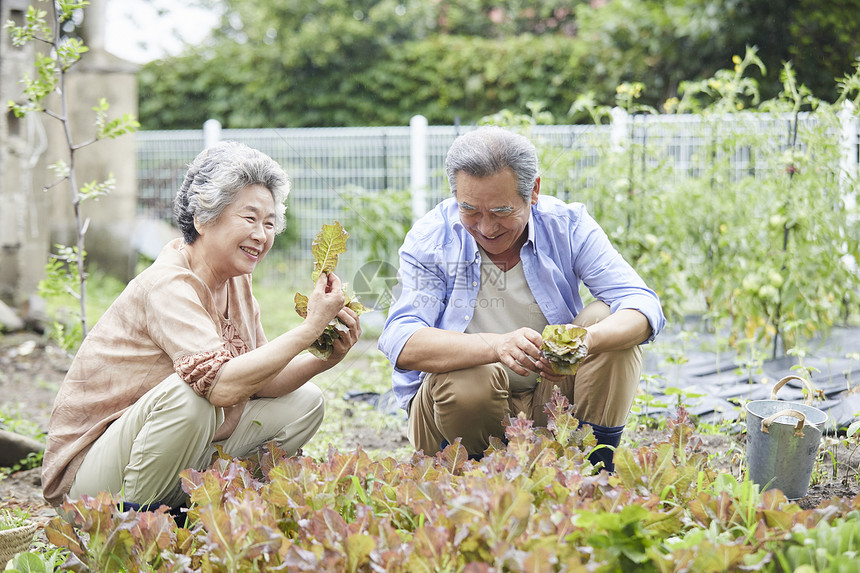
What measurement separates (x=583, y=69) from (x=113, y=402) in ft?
28.6

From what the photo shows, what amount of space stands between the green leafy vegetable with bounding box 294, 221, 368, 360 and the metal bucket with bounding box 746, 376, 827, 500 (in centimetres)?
123

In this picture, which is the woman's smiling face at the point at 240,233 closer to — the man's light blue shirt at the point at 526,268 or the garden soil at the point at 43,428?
the man's light blue shirt at the point at 526,268

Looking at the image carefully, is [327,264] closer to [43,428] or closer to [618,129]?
[43,428]

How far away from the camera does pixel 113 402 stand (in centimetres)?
225

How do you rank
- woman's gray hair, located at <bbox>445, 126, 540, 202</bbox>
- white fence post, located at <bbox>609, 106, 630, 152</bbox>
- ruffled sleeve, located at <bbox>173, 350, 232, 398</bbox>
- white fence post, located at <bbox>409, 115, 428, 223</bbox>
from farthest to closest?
1. white fence post, located at <bbox>409, 115, 428, 223</bbox>
2. white fence post, located at <bbox>609, 106, 630, 152</bbox>
3. woman's gray hair, located at <bbox>445, 126, 540, 202</bbox>
4. ruffled sleeve, located at <bbox>173, 350, 232, 398</bbox>

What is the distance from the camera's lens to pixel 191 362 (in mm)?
2047

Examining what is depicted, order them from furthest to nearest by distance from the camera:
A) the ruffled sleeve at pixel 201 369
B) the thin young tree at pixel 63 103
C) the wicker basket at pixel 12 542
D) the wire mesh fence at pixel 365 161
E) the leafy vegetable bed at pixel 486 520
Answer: the wire mesh fence at pixel 365 161
the thin young tree at pixel 63 103
the ruffled sleeve at pixel 201 369
the wicker basket at pixel 12 542
the leafy vegetable bed at pixel 486 520

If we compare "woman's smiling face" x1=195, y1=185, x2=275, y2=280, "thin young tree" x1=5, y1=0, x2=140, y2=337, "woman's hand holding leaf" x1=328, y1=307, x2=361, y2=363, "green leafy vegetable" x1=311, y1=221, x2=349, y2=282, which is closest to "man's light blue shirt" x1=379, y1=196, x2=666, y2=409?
"woman's hand holding leaf" x1=328, y1=307, x2=361, y2=363

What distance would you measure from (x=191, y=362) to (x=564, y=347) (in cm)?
103

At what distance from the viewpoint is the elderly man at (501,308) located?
7.60ft

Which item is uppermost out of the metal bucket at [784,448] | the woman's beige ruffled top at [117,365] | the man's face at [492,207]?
the man's face at [492,207]

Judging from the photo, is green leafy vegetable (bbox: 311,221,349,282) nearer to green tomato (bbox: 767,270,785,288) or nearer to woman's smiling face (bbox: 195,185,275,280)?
woman's smiling face (bbox: 195,185,275,280)

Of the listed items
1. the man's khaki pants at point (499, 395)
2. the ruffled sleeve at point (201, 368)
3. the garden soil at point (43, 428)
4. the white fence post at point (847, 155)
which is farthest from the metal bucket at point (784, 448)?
the white fence post at point (847, 155)

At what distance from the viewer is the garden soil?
2543 mm
